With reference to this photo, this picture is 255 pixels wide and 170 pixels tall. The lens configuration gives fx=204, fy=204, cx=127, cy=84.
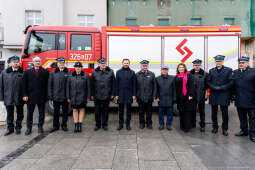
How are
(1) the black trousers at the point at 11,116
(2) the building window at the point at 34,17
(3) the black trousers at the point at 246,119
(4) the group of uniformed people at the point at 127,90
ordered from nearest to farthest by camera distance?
(3) the black trousers at the point at 246,119 → (4) the group of uniformed people at the point at 127,90 → (1) the black trousers at the point at 11,116 → (2) the building window at the point at 34,17

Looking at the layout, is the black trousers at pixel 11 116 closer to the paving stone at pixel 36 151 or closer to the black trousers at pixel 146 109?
the paving stone at pixel 36 151

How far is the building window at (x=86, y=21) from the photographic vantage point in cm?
1647

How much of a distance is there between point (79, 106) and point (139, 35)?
338cm

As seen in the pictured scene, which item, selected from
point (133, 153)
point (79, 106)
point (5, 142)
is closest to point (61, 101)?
point (79, 106)

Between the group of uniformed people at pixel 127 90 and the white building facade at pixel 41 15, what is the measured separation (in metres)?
11.7

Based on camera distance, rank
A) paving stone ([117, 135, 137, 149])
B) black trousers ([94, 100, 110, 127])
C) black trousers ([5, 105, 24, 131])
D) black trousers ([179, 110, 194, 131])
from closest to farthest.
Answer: paving stone ([117, 135, 137, 149]), black trousers ([5, 105, 24, 131]), black trousers ([179, 110, 194, 131]), black trousers ([94, 100, 110, 127])

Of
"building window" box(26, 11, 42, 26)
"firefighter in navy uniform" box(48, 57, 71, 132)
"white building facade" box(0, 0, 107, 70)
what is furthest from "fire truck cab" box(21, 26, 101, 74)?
"building window" box(26, 11, 42, 26)

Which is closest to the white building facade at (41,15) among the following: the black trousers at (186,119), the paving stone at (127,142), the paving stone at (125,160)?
the black trousers at (186,119)

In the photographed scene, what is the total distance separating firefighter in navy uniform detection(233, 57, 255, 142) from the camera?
5113mm

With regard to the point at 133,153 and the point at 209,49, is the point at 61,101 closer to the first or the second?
the point at 133,153

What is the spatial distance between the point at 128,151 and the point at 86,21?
14.3 m

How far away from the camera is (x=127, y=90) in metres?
5.79

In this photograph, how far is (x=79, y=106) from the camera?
18.7ft

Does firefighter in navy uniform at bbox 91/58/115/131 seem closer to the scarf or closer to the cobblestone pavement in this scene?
the cobblestone pavement
